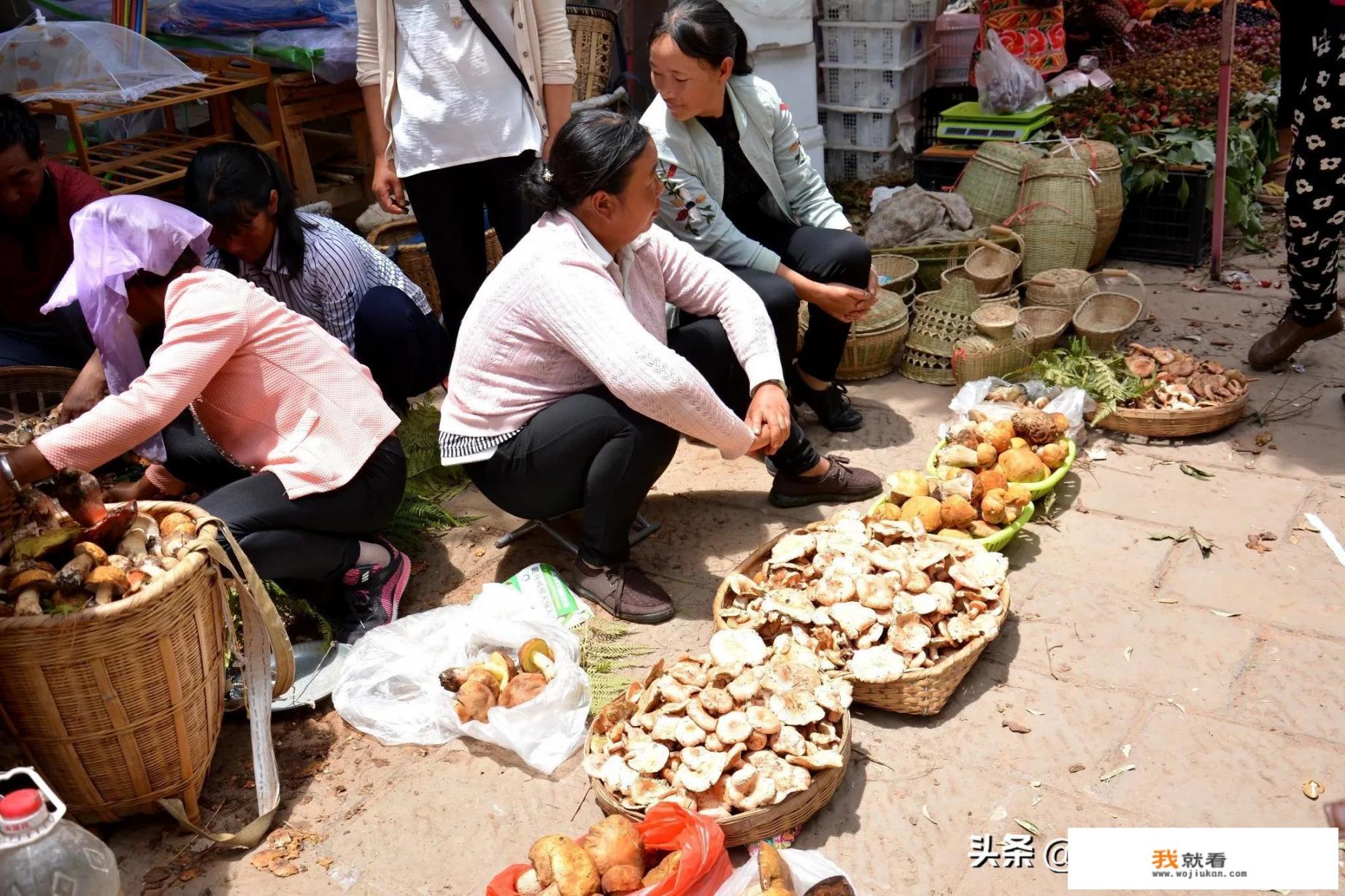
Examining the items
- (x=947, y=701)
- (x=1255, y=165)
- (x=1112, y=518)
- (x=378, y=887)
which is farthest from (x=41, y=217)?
(x=1255, y=165)

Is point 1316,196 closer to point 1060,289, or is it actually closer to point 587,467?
point 1060,289

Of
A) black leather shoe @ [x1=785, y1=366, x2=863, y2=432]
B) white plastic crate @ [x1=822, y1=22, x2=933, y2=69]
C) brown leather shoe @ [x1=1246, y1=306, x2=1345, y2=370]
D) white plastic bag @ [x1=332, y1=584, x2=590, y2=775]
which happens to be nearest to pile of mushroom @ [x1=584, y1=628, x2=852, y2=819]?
white plastic bag @ [x1=332, y1=584, x2=590, y2=775]

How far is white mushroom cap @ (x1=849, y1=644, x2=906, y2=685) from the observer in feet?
8.46

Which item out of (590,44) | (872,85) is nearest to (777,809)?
(590,44)

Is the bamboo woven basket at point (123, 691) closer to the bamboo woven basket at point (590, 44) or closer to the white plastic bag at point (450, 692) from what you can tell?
the white plastic bag at point (450, 692)

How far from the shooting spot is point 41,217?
3.78m

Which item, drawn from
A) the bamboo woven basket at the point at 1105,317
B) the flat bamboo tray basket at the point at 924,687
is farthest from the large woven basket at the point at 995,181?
the flat bamboo tray basket at the point at 924,687

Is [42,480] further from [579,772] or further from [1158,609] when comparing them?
[1158,609]

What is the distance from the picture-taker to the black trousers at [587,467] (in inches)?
119

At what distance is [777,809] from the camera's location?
228 cm

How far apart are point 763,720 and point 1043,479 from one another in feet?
4.98

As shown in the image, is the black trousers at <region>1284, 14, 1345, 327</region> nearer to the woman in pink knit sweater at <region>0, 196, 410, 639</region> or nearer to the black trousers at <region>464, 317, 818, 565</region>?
the black trousers at <region>464, 317, 818, 565</region>

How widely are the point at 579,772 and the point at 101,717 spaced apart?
104 cm

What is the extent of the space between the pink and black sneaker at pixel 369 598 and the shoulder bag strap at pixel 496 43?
5.35 feet
